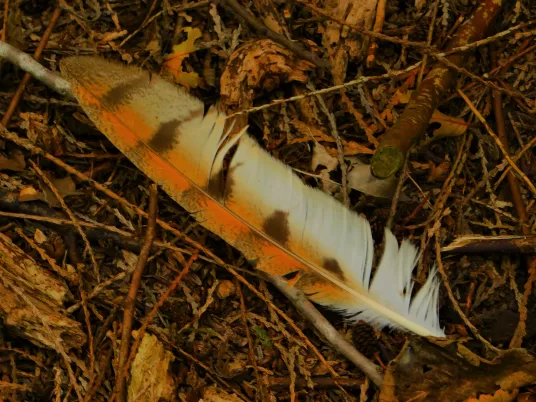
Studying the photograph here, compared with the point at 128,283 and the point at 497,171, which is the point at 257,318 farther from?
the point at 497,171

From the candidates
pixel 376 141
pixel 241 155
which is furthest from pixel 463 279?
pixel 241 155

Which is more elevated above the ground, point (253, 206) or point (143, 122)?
point (143, 122)

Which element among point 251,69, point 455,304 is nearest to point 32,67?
point 251,69

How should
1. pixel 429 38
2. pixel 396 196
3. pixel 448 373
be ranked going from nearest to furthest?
pixel 448 373, pixel 396 196, pixel 429 38

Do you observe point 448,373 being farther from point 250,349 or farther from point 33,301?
point 33,301

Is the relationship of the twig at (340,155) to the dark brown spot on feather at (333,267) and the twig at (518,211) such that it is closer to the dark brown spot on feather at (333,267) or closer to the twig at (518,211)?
the dark brown spot on feather at (333,267)

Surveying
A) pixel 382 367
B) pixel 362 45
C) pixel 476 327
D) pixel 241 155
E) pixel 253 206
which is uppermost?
pixel 362 45

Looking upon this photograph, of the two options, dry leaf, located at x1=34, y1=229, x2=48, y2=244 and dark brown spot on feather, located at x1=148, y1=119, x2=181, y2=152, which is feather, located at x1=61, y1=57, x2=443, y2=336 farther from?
dry leaf, located at x1=34, y1=229, x2=48, y2=244

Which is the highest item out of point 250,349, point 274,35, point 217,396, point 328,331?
point 274,35
